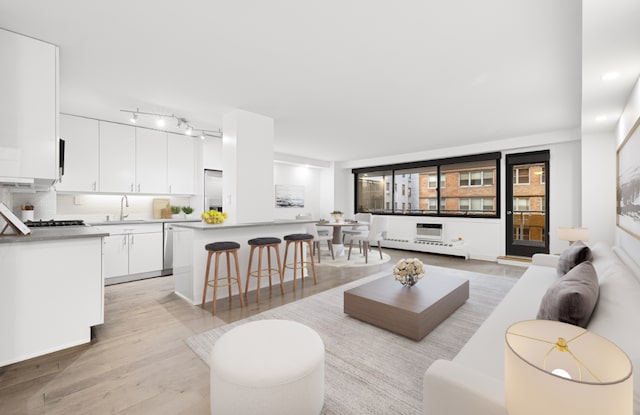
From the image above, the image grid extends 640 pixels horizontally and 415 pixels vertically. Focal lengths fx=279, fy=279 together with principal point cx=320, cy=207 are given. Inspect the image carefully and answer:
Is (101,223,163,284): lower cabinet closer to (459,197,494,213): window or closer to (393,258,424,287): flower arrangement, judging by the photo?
(393,258,424,287): flower arrangement

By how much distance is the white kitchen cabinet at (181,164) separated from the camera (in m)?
5.17

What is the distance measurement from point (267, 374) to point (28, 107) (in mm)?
2982

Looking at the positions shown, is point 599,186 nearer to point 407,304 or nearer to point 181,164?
point 407,304

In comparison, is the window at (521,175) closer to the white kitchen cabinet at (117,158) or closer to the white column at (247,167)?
the white column at (247,167)

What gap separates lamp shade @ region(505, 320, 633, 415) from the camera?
57cm

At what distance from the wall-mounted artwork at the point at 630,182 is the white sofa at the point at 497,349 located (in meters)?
0.45

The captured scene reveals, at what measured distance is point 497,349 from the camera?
1490mm

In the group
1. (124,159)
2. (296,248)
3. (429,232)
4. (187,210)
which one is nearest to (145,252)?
(187,210)

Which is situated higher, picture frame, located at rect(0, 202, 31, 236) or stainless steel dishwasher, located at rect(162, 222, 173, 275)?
picture frame, located at rect(0, 202, 31, 236)

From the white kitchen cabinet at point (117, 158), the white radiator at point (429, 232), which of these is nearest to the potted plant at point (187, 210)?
the white kitchen cabinet at point (117, 158)

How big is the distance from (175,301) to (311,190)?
18.3ft

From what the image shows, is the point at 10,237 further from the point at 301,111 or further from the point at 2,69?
the point at 301,111

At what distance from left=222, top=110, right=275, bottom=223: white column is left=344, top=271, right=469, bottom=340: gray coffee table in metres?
1.96

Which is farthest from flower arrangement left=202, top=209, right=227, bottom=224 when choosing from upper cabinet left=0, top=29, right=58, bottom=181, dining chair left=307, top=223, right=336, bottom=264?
dining chair left=307, top=223, right=336, bottom=264
